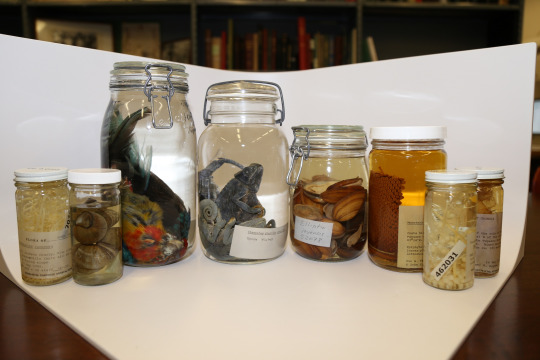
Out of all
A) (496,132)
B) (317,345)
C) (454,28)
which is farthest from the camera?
(454,28)

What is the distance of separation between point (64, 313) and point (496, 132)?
30.7 inches

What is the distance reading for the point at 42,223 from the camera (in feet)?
1.90

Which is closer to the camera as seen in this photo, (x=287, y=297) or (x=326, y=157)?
(x=287, y=297)

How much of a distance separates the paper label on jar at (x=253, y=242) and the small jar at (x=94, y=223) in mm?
188

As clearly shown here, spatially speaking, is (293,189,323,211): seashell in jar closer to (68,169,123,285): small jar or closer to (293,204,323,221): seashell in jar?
(293,204,323,221): seashell in jar

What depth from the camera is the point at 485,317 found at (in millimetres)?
516

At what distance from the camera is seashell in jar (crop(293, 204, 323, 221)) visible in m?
0.69

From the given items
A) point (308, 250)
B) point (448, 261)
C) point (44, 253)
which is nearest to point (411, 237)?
point (448, 261)

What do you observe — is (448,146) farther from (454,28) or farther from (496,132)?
(454,28)

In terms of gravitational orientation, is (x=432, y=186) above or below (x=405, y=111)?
below

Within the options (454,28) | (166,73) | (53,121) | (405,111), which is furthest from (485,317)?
(454,28)

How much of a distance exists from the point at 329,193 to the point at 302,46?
6.65 ft

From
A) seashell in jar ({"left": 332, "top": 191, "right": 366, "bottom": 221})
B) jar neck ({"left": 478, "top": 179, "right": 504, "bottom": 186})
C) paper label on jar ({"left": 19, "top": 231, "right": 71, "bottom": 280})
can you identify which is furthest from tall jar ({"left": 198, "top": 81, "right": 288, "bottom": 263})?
jar neck ({"left": 478, "top": 179, "right": 504, "bottom": 186})

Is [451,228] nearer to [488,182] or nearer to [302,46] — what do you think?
[488,182]
